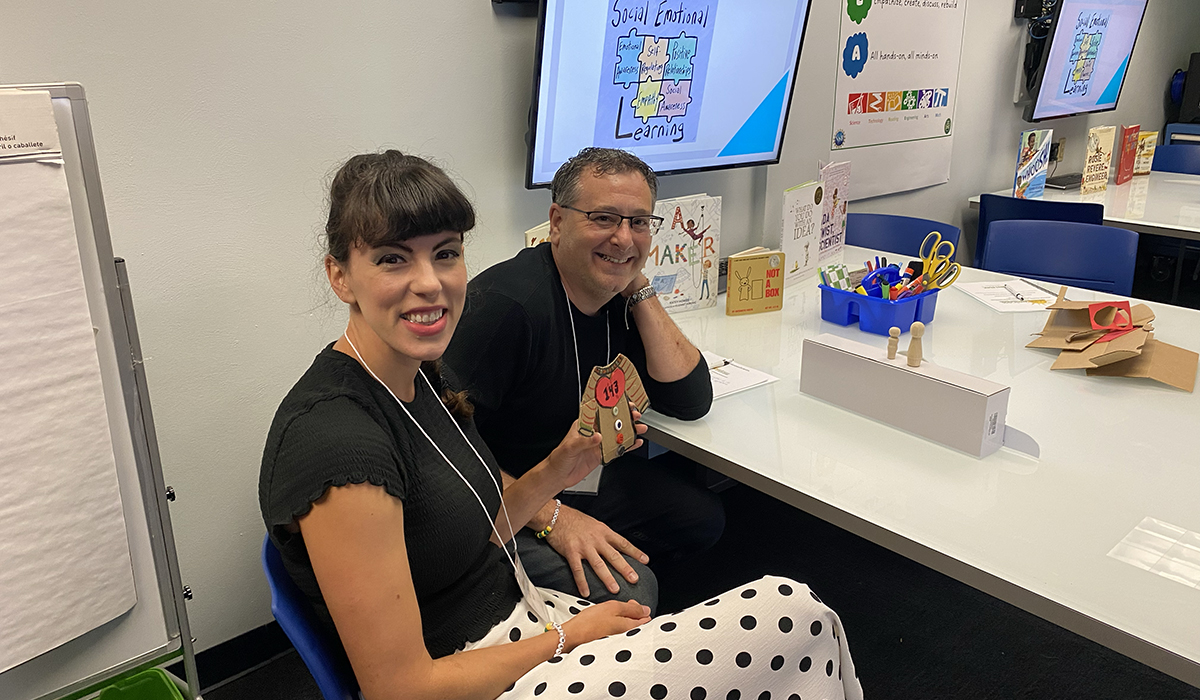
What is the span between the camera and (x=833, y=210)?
8.59 ft

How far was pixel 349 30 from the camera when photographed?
1713 millimetres

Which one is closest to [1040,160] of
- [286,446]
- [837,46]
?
[837,46]

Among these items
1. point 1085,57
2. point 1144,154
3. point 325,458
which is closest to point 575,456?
point 325,458

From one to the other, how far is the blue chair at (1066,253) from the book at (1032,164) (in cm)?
87

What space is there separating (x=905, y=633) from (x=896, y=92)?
6.82 ft

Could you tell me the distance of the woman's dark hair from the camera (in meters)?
1.02

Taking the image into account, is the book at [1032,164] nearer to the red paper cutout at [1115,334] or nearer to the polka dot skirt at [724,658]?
the red paper cutout at [1115,334]

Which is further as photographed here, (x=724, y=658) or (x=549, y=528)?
(x=549, y=528)

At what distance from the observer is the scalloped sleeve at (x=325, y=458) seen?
3.06 ft

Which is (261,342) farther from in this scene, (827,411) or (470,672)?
(827,411)

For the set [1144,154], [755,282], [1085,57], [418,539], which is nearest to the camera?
[418,539]

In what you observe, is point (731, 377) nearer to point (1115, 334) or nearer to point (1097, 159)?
point (1115, 334)

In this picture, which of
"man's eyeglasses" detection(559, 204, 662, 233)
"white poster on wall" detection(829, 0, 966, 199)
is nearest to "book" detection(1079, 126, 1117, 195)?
"white poster on wall" detection(829, 0, 966, 199)

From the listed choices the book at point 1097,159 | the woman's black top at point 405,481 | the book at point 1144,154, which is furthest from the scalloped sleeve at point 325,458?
the book at point 1144,154
